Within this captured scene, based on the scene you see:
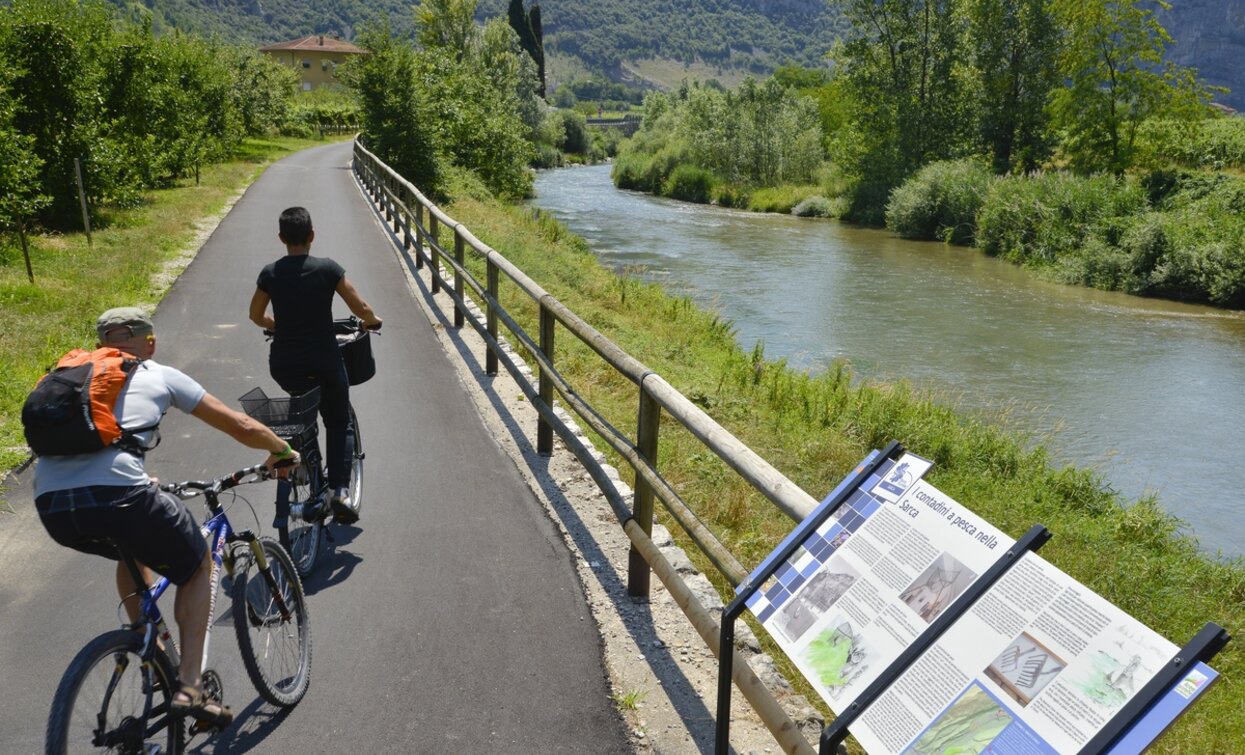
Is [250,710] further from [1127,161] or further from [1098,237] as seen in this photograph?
[1127,161]

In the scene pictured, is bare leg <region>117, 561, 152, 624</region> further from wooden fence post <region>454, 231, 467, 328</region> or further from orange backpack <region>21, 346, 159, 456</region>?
wooden fence post <region>454, 231, 467, 328</region>

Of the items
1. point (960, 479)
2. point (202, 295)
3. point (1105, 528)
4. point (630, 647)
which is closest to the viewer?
point (630, 647)

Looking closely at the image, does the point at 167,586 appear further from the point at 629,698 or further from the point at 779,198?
the point at 779,198

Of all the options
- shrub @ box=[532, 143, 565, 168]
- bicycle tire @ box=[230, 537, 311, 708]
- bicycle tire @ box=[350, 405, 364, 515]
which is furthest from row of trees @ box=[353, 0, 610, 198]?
bicycle tire @ box=[230, 537, 311, 708]

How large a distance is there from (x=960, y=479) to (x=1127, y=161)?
33623mm

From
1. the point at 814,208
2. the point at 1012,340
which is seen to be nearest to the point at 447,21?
the point at 814,208

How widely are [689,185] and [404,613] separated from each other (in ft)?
171

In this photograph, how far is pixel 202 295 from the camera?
1333 cm

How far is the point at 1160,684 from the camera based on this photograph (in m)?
1.90

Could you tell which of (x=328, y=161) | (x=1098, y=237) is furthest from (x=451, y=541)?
(x=328, y=161)

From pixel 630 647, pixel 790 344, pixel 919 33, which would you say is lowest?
pixel 790 344

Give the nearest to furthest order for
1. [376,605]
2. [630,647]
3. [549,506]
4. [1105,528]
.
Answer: [630,647]
[376,605]
[549,506]
[1105,528]

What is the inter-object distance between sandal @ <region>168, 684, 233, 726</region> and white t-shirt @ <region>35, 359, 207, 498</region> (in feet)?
2.49

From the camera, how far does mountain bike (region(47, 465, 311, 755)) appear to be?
3025 mm
